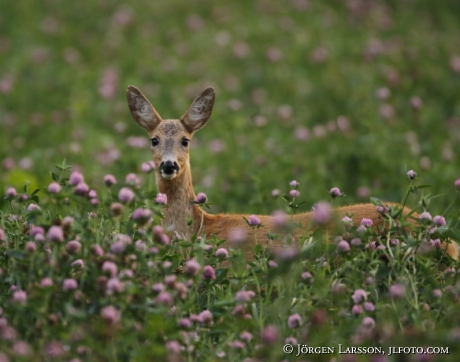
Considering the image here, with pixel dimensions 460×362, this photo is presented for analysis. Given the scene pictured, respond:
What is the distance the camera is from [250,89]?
35.3 feet

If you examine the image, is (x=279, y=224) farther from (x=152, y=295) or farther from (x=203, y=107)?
(x=203, y=107)

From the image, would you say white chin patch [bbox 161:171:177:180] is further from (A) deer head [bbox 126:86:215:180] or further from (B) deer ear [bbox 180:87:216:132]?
(B) deer ear [bbox 180:87:216:132]

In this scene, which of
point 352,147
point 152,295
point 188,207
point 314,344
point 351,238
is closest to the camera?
point 314,344

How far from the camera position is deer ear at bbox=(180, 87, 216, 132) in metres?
5.86

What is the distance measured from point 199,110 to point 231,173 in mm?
2278

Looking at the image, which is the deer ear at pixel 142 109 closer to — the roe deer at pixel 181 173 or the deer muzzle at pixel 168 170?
the roe deer at pixel 181 173

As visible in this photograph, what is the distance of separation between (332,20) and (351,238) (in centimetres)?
851

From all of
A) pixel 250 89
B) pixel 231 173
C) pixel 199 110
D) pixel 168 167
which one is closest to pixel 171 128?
pixel 199 110

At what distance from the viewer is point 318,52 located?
10.9m

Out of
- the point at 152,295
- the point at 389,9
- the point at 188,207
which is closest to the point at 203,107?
the point at 188,207

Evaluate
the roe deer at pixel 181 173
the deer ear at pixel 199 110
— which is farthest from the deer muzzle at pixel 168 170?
the deer ear at pixel 199 110

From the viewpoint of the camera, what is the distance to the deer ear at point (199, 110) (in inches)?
231

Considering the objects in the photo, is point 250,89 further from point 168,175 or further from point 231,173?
point 168,175

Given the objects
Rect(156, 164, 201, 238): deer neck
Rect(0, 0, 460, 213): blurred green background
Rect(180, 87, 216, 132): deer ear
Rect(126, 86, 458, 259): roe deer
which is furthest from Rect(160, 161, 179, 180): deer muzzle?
Rect(0, 0, 460, 213): blurred green background
